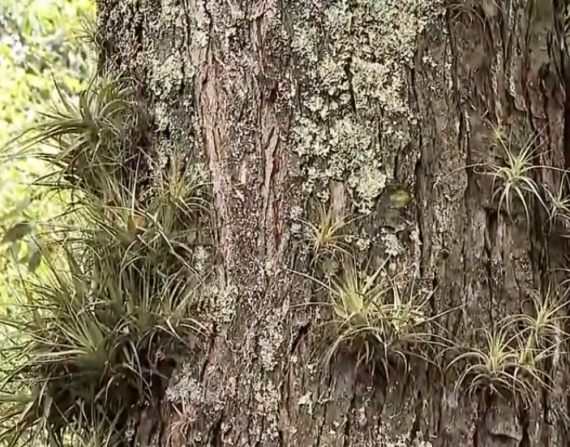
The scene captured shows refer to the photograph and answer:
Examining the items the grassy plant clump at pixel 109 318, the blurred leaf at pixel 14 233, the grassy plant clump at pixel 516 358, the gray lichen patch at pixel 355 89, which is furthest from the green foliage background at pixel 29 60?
the grassy plant clump at pixel 516 358

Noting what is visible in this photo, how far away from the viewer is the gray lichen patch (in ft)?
2.16

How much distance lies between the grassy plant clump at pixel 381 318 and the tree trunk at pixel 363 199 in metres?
0.02

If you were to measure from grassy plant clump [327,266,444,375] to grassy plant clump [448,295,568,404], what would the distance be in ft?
0.12

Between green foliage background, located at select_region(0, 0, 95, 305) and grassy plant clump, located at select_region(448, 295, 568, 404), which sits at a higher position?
green foliage background, located at select_region(0, 0, 95, 305)

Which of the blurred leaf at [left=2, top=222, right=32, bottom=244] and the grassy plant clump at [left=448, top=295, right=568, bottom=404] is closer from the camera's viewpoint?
the grassy plant clump at [left=448, top=295, right=568, bottom=404]

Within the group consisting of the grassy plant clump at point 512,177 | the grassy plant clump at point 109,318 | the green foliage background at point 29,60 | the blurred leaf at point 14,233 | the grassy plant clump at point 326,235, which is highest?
the green foliage background at point 29,60

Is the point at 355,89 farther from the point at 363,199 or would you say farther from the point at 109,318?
the point at 109,318

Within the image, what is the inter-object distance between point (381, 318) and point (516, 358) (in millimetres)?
120

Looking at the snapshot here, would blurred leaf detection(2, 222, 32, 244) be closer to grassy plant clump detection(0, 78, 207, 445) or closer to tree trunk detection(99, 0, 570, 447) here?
grassy plant clump detection(0, 78, 207, 445)

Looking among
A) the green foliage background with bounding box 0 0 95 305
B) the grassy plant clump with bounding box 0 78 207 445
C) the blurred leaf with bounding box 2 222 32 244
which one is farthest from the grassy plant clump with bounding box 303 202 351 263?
the green foliage background with bounding box 0 0 95 305

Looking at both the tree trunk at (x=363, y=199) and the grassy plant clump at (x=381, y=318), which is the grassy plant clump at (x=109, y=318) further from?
the grassy plant clump at (x=381, y=318)

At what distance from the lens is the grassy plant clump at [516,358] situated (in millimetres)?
620

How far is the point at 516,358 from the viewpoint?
0.63 metres

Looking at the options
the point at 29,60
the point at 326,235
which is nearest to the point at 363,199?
the point at 326,235
